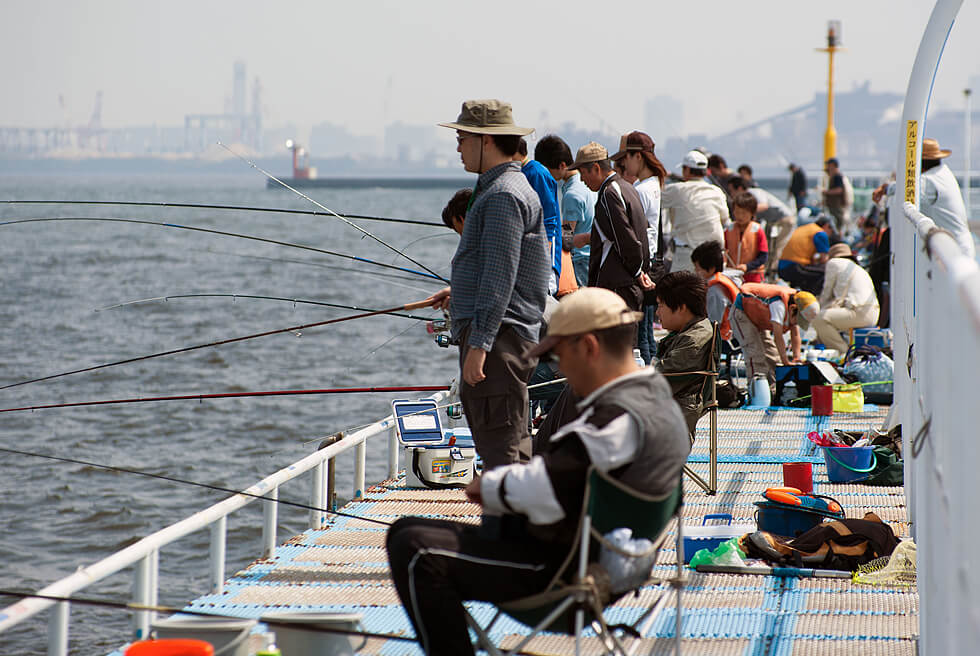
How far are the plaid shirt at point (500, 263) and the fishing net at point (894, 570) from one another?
1.63m

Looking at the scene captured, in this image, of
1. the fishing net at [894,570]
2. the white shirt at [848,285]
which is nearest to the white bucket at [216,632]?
the fishing net at [894,570]

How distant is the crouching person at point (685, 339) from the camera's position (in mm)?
5844

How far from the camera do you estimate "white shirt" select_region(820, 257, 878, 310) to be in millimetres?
10578

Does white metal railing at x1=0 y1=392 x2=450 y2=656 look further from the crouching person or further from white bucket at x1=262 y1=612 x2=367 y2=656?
the crouching person

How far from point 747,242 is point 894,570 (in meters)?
6.25

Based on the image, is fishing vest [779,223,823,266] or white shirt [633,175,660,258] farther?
fishing vest [779,223,823,266]

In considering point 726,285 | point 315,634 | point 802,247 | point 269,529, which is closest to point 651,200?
point 726,285

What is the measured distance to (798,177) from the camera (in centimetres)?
2397

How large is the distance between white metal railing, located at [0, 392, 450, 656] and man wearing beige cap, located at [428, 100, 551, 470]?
1.16m

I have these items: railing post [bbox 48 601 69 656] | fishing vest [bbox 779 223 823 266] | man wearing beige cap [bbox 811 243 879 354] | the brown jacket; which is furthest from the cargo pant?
fishing vest [bbox 779 223 823 266]

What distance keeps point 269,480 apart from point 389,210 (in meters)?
81.8

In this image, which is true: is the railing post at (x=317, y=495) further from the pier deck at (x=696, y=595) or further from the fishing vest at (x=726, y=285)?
the fishing vest at (x=726, y=285)

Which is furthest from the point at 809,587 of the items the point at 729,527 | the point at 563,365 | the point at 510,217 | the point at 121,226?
the point at 121,226

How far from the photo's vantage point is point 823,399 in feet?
29.0
